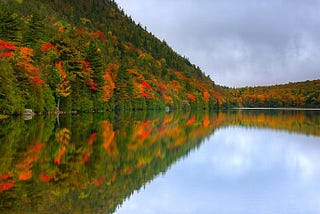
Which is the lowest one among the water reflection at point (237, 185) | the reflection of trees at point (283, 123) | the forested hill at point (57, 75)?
the water reflection at point (237, 185)

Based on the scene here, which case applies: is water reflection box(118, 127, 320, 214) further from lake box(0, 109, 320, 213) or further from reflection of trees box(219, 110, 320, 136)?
reflection of trees box(219, 110, 320, 136)

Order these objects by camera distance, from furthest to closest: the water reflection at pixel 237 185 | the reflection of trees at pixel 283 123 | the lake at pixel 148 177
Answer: the reflection of trees at pixel 283 123
the water reflection at pixel 237 185
the lake at pixel 148 177

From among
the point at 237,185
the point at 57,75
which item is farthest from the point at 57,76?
the point at 237,185

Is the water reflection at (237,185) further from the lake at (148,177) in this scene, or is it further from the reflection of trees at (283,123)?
the reflection of trees at (283,123)

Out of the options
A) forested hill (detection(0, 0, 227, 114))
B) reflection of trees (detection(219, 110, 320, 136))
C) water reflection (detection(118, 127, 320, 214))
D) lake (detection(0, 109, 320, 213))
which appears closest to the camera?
lake (detection(0, 109, 320, 213))

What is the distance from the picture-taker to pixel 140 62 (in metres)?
153

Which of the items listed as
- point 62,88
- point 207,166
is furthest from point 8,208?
point 62,88

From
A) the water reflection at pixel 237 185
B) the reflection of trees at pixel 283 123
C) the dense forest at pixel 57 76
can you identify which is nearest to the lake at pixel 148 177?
the water reflection at pixel 237 185

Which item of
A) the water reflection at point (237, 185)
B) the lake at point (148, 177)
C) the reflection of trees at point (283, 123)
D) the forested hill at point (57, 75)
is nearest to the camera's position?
the lake at point (148, 177)

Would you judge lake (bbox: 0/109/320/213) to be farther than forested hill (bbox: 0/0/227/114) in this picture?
No

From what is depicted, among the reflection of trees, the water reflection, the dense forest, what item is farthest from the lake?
the dense forest

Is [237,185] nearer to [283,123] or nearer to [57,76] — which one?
[283,123]

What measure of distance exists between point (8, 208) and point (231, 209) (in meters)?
5.57

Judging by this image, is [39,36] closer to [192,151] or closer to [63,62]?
[63,62]
